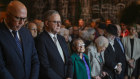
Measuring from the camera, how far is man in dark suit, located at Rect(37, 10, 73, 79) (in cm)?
282

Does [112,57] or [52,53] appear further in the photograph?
[112,57]

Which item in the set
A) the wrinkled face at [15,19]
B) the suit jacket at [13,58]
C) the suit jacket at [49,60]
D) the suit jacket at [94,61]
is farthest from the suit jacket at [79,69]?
the wrinkled face at [15,19]

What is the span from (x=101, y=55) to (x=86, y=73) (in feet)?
2.82

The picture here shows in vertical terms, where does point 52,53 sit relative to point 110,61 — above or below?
above

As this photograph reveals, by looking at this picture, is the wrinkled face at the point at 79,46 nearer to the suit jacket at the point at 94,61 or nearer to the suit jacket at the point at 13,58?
the suit jacket at the point at 94,61

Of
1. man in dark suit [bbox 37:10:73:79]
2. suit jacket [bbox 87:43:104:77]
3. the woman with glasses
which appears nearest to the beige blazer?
suit jacket [bbox 87:43:104:77]

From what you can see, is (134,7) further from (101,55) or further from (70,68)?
(101,55)

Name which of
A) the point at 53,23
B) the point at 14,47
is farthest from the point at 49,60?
the point at 14,47

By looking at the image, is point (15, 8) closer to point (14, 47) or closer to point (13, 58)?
point (14, 47)

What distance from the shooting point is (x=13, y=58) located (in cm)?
227

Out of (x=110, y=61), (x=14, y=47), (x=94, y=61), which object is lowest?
(x=110, y=61)

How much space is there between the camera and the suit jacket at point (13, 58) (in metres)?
2.24

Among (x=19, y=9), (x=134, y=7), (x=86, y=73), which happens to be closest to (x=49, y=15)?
(x=19, y=9)

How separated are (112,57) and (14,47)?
9.74ft
